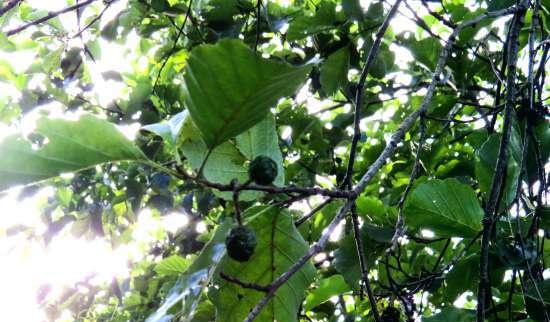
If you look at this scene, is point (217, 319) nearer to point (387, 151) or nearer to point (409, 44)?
point (387, 151)

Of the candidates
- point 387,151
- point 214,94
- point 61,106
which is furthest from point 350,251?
point 61,106

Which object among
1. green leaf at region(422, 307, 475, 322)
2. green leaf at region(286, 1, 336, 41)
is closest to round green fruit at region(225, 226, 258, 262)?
green leaf at region(422, 307, 475, 322)

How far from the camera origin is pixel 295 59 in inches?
97.0

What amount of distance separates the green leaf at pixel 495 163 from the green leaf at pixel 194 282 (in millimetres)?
711

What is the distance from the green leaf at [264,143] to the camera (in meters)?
1.12

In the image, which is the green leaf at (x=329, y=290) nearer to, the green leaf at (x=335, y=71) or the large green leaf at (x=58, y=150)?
the green leaf at (x=335, y=71)

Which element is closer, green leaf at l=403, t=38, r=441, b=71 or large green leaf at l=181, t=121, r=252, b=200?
large green leaf at l=181, t=121, r=252, b=200

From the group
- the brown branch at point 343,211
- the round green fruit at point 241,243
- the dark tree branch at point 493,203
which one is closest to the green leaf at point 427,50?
the brown branch at point 343,211

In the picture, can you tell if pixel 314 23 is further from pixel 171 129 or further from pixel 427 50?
pixel 171 129

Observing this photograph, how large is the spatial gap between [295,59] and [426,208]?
1246 millimetres

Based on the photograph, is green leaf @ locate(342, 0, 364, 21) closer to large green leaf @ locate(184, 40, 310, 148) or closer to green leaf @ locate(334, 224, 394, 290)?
green leaf @ locate(334, 224, 394, 290)

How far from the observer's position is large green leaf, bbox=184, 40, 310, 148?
77 cm

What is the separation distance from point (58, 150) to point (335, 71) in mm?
1475

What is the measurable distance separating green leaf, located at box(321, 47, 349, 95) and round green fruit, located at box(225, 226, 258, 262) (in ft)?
4.45
